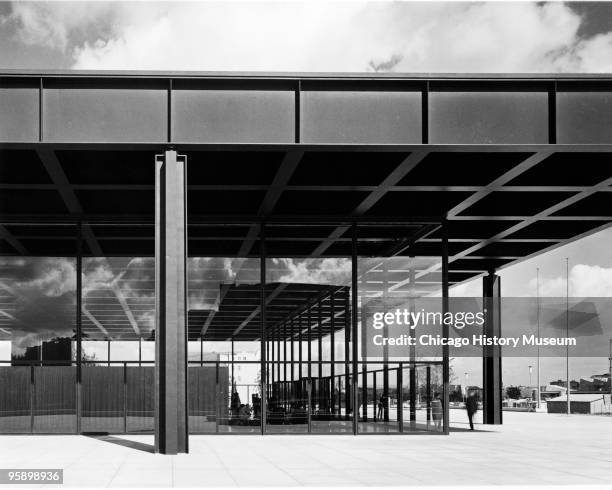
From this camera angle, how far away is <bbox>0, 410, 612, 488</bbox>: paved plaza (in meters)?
13.3

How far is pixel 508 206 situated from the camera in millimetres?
23484

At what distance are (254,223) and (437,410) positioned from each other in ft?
23.6

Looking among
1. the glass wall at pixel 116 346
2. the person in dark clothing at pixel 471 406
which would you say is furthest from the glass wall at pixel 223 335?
Answer: the person in dark clothing at pixel 471 406

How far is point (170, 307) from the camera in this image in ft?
58.3

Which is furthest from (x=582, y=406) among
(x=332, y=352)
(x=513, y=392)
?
(x=513, y=392)

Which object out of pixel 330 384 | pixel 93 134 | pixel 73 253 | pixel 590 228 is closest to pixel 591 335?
pixel 590 228

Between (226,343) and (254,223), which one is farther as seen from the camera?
(254,223)

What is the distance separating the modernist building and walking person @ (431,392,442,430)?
0.11m

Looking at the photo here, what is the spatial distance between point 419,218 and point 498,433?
7267mm

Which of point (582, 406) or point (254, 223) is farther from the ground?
point (254, 223)

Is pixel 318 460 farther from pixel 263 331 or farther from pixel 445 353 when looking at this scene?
pixel 445 353

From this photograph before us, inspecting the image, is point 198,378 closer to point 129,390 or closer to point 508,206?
point 129,390

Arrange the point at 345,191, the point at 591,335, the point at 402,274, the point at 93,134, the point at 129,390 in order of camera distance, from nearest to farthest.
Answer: the point at 93,134, the point at 345,191, the point at 129,390, the point at 402,274, the point at 591,335

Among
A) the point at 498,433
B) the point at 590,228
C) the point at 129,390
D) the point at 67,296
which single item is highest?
the point at 590,228
